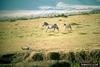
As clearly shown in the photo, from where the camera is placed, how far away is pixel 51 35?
241 inches

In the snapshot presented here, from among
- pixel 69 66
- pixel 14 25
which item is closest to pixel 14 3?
pixel 14 25

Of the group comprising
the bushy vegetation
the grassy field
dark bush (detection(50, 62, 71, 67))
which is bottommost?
dark bush (detection(50, 62, 71, 67))

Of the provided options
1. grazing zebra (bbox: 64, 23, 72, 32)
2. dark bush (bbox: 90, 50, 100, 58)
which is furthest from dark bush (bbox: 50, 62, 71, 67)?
grazing zebra (bbox: 64, 23, 72, 32)

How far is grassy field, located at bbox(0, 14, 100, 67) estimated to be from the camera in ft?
19.6

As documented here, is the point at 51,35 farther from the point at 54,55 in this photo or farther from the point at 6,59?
the point at 6,59

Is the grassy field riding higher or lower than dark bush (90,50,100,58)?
higher

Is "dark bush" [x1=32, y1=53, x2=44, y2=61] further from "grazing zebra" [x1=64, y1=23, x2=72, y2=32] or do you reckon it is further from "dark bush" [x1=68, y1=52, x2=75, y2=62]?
"grazing zebra" [x1=64, y1=23, x2=72, y2=32]

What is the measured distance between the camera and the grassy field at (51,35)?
598cm

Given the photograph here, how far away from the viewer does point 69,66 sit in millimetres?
5895

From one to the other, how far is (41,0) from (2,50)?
4.82 ft

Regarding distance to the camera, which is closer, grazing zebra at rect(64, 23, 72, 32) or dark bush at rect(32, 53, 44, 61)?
dark bush at rect(32, 53, 44, 61)

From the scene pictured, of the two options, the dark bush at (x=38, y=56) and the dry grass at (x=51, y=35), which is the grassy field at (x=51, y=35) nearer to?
the dry grass at (x=51, y=35)

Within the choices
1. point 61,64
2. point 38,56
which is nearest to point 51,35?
point 38,56

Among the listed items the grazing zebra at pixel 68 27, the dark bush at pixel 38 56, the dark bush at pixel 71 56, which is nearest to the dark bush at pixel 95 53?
the dark bush at pixel 71 56
